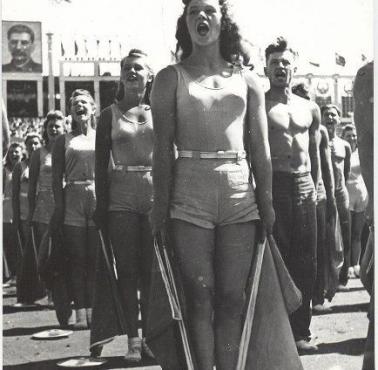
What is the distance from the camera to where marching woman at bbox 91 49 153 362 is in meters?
5.74

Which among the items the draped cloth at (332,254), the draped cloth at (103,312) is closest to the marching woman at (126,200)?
the draped cloth at (103,312)

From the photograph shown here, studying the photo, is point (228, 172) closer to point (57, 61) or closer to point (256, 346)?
point (256, 346)

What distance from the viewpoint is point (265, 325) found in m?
4.82

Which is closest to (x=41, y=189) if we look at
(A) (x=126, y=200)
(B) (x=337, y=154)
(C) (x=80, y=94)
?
(C) (x=80, y=94)

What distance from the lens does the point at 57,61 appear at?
5.51m

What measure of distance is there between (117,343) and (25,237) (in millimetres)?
2457

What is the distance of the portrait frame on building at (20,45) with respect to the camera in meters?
5.04

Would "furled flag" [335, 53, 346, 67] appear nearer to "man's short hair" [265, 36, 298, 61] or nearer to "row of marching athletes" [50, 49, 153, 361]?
"man's short hair" [265, 36, 298, 61]

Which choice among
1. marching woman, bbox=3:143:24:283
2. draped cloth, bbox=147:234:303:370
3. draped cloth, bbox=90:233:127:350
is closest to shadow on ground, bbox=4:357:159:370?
draped cloth, bbox=90:233:127:350

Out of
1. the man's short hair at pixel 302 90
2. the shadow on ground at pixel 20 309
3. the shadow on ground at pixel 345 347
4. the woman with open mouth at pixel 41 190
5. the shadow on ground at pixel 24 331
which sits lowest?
the shadow on ground at pixel 20 309

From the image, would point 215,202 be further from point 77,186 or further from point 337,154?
point 337,154

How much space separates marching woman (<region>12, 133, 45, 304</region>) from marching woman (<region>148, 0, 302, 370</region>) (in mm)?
2409

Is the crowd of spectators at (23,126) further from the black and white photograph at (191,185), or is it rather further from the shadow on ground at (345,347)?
the shadow on ground at (345,347)

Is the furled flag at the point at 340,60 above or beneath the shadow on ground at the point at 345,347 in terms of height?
above
